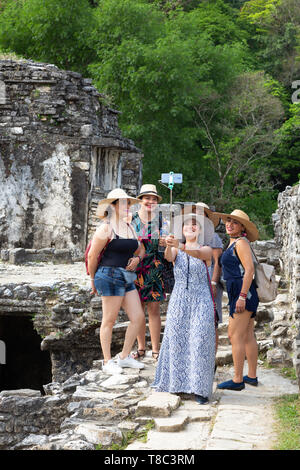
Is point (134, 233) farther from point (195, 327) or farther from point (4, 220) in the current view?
point (4, 220)

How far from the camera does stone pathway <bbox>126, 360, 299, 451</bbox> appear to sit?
461 centimetres

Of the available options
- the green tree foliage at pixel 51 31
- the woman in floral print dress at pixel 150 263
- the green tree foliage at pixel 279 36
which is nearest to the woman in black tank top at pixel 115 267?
the woman in floral print dress at pixel 150 263

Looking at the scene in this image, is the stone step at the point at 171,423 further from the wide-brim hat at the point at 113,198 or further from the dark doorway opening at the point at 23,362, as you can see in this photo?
the dark doorway opening at the point at 23,362

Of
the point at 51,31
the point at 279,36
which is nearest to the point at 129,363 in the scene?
the point at 51,31

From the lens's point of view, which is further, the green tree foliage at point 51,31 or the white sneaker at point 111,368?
the green tree foliage at point 51,31

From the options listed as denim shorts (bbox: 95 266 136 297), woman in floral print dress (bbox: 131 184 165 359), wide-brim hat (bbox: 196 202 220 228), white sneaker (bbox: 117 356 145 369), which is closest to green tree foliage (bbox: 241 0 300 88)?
woman in floral print dress (bbox: 131 184 165 359)

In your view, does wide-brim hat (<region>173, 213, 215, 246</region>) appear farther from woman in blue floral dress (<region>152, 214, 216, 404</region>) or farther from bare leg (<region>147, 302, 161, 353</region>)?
bare leg (<region>147, 302, 161, 353</region>)

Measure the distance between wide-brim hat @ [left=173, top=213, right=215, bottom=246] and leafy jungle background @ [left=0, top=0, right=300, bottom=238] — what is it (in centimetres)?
1631

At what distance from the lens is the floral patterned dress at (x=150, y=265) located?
22.2 ft

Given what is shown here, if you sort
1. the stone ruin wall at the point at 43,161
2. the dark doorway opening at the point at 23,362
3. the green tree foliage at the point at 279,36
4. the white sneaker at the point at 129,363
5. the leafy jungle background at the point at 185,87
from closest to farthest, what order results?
the white sneaker at the point at 129,363 < the dark doorway opening at the point at 23,362 < the stone ruin wall at the point at 43,161 < the leafy jungle background at the point at 185,87 < the green tree foliage at the point at 279,36

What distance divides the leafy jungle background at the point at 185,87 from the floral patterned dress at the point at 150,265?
15477 mm

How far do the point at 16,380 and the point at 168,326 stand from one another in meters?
8.63

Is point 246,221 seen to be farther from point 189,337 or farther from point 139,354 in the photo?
point 139,354
